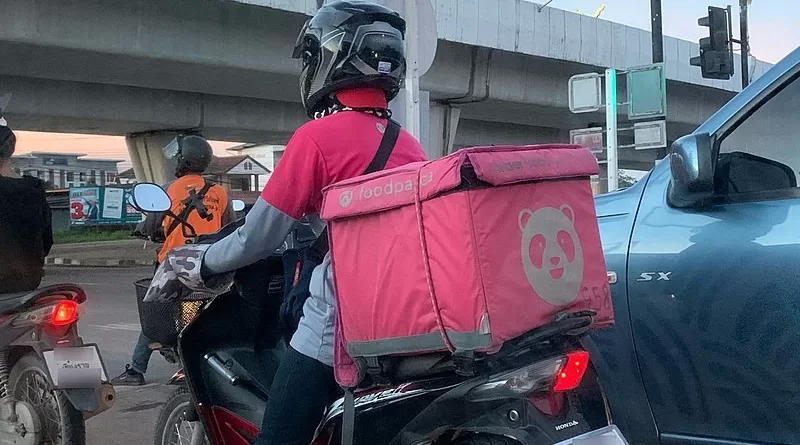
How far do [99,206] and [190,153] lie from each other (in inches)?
1243

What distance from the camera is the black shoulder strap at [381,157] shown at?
2.65 m

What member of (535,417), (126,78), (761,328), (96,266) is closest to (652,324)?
(761,328)

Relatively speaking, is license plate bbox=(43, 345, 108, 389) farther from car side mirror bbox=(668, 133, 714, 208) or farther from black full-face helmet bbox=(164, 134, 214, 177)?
car side mirror bbox=(668, 133, 714, 208)

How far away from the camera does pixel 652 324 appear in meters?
3.48

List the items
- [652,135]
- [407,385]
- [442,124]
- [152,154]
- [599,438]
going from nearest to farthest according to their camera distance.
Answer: [599,438], [407,385], [652,135], [442,124], [152,154]

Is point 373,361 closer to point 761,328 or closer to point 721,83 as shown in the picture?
point 761,328

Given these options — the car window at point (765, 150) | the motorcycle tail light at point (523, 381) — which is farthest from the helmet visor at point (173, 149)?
the motorcycle tail light at point (523, 381)

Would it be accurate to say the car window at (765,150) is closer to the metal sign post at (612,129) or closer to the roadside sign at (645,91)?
the metal sign post at (612,129)

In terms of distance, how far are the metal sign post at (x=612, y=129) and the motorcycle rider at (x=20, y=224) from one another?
7114 millimetres

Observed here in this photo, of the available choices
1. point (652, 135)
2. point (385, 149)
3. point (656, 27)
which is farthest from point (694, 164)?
point (656, 27)

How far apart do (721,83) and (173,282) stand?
951 inches

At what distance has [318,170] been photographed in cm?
258

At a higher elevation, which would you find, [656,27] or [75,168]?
[75,168]

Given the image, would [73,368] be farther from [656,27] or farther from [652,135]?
[656,27]
